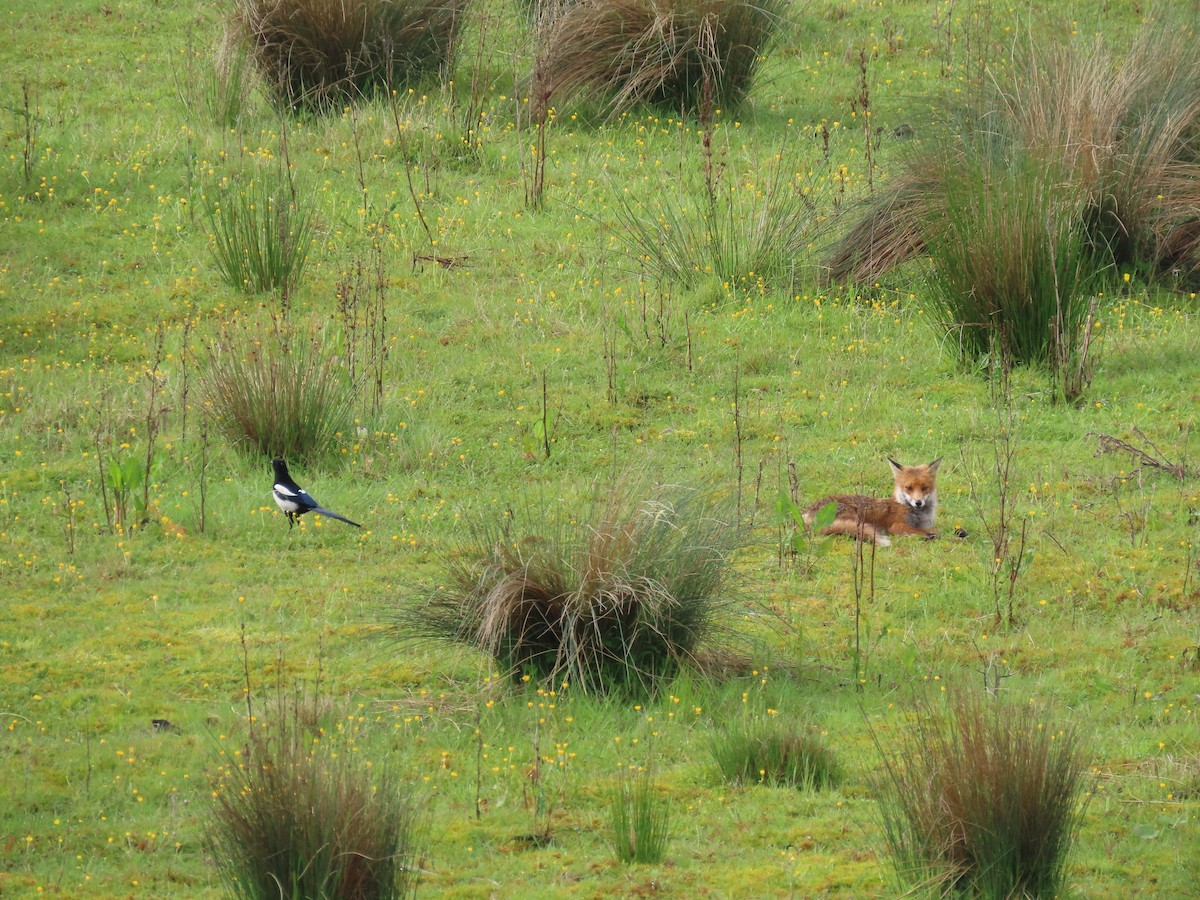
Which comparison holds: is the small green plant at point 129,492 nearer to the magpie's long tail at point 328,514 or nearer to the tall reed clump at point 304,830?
the magpie's long tail at point 328,514

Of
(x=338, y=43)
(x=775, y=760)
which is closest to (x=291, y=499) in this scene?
(x=775, y=760)

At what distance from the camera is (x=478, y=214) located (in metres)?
12.2

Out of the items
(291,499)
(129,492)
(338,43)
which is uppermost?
(338,43)

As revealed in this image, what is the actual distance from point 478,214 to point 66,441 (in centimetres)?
414

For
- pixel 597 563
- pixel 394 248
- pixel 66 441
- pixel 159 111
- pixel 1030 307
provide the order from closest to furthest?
1. pixel 597 563
2. pixel 66 441
3. pixel 1030 307
4. pixel 394 248
5. pixel 159 111

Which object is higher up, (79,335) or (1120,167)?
(1120,167)

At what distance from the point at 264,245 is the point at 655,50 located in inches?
161

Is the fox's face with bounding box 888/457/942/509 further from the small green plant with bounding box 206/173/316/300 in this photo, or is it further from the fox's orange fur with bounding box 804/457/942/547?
the small green plant with bounding box 206/173/316/300

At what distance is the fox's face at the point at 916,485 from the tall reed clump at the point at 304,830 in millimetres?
4051

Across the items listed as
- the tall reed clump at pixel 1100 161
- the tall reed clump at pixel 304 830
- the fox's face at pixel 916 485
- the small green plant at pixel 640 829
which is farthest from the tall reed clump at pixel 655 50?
the tall reed clump at pixel 304 830

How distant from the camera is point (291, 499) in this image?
794 centimetres

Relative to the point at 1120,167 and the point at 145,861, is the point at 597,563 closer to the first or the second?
the point at 145,861

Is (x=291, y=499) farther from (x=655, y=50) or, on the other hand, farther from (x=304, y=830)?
(x=655, y=50)

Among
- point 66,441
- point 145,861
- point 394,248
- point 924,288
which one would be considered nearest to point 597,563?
point 145,861
